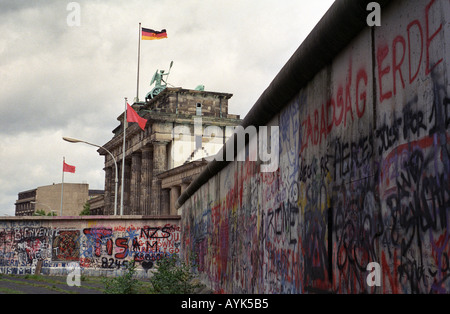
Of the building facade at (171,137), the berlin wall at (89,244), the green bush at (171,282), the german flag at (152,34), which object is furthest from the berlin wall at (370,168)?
the building facade at (171,137)

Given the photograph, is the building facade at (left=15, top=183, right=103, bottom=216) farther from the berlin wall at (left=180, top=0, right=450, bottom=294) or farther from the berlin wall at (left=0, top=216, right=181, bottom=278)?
the berlin wall at (left=180, top=0, right=450, bottom=294)

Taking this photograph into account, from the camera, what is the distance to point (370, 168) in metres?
4.76

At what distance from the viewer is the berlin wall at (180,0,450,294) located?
378 centimetres

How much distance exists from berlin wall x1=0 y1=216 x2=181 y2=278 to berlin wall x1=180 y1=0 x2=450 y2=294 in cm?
2021

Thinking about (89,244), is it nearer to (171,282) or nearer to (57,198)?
(171,282)

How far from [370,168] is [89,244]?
25363 mm

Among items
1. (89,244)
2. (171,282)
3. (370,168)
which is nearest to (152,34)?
(89,244)

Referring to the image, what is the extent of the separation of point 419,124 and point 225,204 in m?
9.50

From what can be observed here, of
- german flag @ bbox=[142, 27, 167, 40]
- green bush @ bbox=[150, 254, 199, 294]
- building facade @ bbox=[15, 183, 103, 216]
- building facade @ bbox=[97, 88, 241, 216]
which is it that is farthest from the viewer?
building facade @ bbox=[15, 183, 103, 216]

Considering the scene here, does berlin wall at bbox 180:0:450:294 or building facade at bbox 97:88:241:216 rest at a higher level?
building facade at bbox 97:88:241:216

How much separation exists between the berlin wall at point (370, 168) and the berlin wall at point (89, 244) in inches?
796

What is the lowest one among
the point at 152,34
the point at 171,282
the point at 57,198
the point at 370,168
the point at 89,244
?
the point at 171,282

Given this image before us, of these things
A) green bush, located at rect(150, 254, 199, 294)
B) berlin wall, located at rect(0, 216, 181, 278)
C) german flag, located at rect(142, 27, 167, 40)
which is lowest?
green bush, located at rect(150, 254, 199, 294)

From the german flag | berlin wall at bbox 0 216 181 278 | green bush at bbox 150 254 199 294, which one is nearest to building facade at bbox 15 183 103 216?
the german flag
